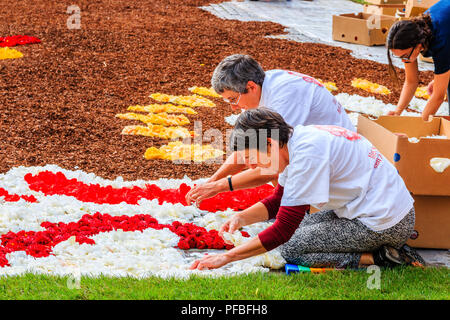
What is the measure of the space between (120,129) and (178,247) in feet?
9.22

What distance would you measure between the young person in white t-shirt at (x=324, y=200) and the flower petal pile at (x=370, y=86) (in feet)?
16.6

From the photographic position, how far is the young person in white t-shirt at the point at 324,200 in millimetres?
2959

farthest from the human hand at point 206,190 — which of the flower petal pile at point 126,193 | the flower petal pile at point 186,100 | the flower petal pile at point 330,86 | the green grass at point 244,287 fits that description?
the flower petal pile at point 330,86

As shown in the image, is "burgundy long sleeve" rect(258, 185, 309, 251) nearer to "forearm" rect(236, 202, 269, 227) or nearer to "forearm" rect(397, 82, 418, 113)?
"forearm" rect(236, 202, 269, 227)

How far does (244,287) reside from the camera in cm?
305

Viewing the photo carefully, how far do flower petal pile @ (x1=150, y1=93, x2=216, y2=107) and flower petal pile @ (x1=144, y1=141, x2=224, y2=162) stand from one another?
4.86 ft

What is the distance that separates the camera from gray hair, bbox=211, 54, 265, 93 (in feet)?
12.1

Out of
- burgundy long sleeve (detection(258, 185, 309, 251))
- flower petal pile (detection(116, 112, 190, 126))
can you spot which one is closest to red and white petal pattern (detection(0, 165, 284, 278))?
burgundy long sleeve (detection(258, 185, 309, 251))

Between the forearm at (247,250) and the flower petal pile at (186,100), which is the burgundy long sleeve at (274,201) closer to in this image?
the forearm at (247,250)

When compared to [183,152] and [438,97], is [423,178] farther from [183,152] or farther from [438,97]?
[183,152]

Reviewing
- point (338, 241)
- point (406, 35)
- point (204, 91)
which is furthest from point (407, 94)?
point (204, 91)

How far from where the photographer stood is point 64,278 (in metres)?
3.11
